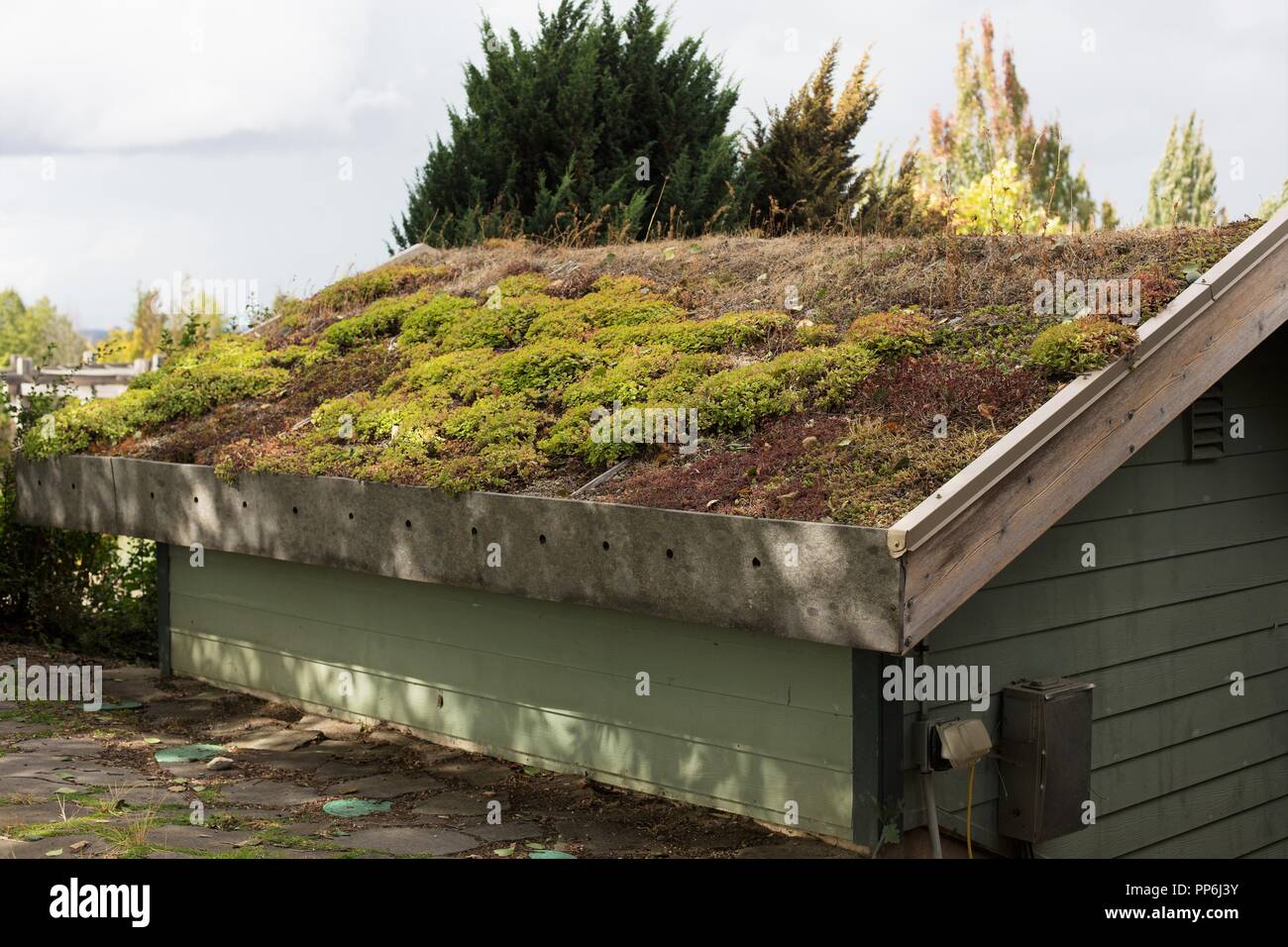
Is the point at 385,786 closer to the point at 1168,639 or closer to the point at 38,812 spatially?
the point at 38,812

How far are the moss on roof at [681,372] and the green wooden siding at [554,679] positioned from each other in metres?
0.76

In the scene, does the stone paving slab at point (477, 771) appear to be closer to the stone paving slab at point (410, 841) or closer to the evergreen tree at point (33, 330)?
the stone paving slab at point (410, 841)

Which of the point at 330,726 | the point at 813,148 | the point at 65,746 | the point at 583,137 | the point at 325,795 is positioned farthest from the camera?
the point at 813,148

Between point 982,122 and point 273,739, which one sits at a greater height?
point 982,122

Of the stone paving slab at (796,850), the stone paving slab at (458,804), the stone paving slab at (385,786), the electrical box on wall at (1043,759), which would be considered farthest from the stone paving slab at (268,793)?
the electrical box on wall at (1043,759)

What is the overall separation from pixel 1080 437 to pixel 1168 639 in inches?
76.1

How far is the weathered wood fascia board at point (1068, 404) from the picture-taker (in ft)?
15.2

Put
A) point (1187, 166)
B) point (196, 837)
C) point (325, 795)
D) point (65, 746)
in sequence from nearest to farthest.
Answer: point (196, 837)
point (325, 795)
point (65, 746)
point (1187, 166)

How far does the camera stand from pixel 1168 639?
6.64 m

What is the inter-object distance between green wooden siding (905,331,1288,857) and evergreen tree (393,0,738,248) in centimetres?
959

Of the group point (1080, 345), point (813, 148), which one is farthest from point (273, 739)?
point (813, 148)

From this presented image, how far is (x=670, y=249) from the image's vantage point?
381 inches
